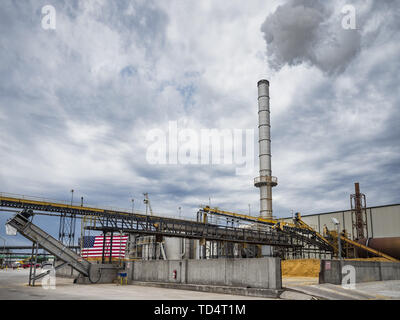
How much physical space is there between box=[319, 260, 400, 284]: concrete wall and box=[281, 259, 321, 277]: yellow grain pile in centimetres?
813

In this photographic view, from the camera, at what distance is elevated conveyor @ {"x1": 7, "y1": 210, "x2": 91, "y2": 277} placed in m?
25.4

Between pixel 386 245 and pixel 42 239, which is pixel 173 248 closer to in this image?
pixel 42 239

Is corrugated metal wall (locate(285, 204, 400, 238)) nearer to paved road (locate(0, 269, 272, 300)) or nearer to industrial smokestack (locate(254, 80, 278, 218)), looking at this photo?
industrial smokestack (locate(254, 80, 278, 218))

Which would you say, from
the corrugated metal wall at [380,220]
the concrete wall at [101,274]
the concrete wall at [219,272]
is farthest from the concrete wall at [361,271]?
the corrugated metal wall at [380,220]

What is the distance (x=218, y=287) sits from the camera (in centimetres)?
2008

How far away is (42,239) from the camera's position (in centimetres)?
2639

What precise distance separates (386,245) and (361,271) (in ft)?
79.3

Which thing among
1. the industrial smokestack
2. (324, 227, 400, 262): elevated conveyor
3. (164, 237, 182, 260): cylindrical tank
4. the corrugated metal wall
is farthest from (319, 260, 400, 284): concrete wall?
the industrial smokestack

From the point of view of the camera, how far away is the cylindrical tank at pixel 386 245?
41.7m

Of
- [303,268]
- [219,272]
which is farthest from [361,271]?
[303,268]

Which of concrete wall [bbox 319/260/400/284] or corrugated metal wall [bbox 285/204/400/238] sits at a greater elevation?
corrugated metal wall [bbox 285/204/400/238]

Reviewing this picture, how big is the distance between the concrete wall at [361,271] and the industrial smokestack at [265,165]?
29.6 metres
